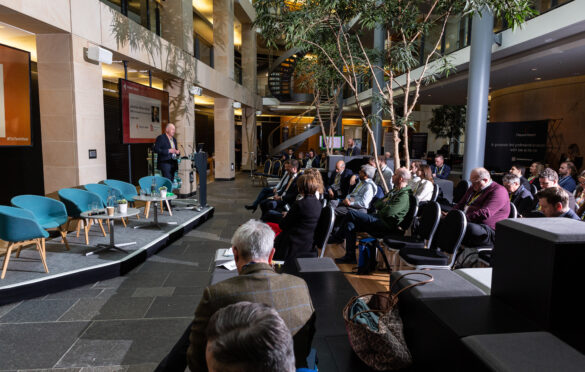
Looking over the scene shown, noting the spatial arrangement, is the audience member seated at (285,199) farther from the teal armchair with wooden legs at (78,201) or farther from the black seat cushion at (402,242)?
the teal armchair with wooden legs at (78,201)

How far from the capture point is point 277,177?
490 inches

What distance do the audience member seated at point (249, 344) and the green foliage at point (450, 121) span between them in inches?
833

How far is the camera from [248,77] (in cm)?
1755

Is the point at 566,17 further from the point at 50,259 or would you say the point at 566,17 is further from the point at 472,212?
the point at 50,259

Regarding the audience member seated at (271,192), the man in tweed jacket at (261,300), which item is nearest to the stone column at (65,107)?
the audience member seated at (271,192)

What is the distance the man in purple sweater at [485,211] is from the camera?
3934 mm

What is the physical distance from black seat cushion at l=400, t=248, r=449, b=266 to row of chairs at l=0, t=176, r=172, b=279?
12.3 feet

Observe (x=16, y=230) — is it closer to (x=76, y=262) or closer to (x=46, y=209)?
(x=76, y=262)

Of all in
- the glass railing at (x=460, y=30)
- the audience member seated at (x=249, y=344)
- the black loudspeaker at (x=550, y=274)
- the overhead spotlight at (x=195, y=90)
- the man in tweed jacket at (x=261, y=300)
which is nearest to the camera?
the audience member seated at (x=249, y=344)

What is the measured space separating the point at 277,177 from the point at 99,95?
271 inches

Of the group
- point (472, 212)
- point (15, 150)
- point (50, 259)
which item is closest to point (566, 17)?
point (472, 212)

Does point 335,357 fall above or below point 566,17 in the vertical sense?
below

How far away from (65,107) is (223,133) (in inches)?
322

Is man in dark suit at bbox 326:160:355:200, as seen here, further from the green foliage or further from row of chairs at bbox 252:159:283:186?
the green foliage
